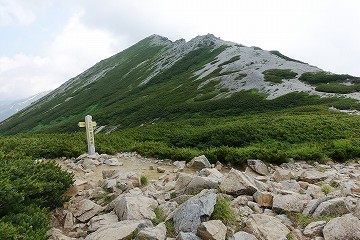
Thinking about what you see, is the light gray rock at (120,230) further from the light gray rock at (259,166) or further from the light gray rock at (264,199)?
the light gray rock at (259,166)

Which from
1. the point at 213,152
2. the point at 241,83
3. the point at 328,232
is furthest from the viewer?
the point at 241,83

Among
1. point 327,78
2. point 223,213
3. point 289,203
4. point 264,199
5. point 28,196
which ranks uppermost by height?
point 28,196

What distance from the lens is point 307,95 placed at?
1548 inches

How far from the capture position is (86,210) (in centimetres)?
794

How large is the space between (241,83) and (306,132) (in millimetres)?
29748

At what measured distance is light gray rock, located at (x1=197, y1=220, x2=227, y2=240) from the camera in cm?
595

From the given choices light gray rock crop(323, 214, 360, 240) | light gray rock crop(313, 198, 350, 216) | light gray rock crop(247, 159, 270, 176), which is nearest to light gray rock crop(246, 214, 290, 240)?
light gray rock crop(323, 214, 360, 240)

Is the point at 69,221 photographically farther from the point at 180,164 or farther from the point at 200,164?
the point at 180,164

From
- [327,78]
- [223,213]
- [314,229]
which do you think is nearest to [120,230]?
[223,213]

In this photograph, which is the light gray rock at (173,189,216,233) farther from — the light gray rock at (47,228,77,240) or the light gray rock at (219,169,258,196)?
the light gray rock at (47,228,77,240)

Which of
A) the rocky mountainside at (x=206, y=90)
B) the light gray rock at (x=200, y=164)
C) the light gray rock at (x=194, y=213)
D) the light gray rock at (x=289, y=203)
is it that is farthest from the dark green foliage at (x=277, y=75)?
the light gray rock at (x=194, y=213)

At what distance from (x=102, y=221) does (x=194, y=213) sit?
2196 millimetres

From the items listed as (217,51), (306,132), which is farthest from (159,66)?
(306,132)

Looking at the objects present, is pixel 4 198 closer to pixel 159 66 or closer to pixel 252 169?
pixel 252 169
